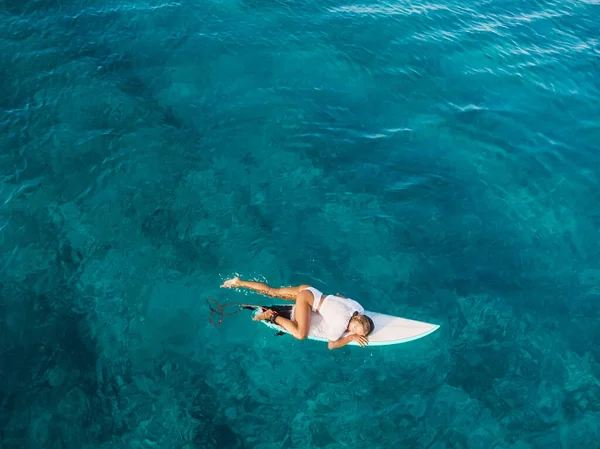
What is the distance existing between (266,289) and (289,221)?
369 cm

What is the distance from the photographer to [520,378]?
44.5 ft

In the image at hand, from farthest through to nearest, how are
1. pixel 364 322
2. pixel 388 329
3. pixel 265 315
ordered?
pixel 388 329 → pixel 265 315 → pixel 364 322

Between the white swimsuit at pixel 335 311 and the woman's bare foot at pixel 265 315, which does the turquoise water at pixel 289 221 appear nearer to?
the woman's bare foot at pixel 265 315

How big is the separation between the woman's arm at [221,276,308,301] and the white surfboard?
85cm

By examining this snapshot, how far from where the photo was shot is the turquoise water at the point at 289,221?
12.7 m

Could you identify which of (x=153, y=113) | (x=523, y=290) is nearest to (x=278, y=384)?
(x=523, y=290)

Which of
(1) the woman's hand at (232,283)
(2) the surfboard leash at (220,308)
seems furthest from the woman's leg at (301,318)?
(1) the woman's hand at (232,283)

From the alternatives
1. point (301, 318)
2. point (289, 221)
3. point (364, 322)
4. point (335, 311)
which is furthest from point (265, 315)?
point (289, 221)

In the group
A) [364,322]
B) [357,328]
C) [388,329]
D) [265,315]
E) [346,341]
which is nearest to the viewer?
[364,322]

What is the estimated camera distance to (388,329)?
13.7 m

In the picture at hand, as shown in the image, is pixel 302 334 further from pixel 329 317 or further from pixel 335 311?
pixel 335 311

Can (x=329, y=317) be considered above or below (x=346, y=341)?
above

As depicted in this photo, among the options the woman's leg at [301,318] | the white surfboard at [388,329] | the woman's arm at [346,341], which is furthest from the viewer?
the white surfboard at [388,329]

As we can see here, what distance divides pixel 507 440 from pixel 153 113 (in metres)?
17.9
